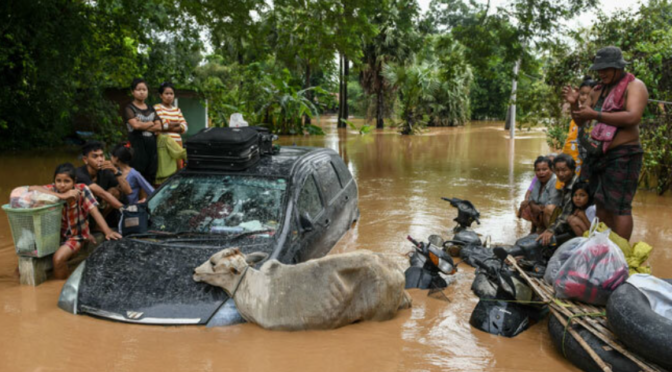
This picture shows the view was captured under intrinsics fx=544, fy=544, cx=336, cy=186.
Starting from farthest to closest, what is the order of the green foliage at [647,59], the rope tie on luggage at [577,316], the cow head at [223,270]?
1. the green foliage at [647,59]
2. the cow head at [223,270]
3. the rope tie on luggage at [577,316]

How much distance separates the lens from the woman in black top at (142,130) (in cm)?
694

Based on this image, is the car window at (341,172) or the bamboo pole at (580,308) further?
the car window at (341,172)

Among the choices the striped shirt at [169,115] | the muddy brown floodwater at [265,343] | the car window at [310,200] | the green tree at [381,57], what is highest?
the green tree at [381,57]

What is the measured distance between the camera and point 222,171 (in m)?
5.55

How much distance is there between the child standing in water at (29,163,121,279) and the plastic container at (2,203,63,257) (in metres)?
0.14

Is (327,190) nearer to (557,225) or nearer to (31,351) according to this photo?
(557,225)

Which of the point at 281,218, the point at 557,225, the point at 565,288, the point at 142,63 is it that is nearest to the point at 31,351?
the point at 281,218

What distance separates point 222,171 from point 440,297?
2527mm

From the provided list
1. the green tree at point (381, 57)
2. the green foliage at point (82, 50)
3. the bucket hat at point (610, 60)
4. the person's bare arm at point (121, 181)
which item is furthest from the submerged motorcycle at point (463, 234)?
the green tree at point (381, 57)

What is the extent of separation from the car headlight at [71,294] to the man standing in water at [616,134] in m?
4.79

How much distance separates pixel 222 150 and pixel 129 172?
1.62m

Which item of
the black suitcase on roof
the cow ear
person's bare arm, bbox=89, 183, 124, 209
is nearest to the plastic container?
person's bare arm, bbox=89, 183, 124, 209

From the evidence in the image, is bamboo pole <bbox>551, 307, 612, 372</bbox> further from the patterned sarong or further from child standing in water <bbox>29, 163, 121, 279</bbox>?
child standing in water <bbox>29, 163, 121, 279</bbox>

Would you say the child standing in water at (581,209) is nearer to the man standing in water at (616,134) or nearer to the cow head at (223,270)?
the man standing in water at (616,134)
